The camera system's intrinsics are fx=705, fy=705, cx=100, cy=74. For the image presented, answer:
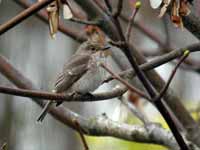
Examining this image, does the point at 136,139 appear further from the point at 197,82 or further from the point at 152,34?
the point at 197,82

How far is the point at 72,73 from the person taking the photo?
151 inches

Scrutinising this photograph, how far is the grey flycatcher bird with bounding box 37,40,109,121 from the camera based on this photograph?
142 inches

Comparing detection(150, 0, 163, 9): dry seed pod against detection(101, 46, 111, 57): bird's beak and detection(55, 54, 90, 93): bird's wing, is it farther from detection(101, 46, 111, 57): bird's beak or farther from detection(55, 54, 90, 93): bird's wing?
detection(55, 54, 90, 93): bird's wing

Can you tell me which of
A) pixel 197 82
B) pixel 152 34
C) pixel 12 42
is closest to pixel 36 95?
Answer: pixel 152 34

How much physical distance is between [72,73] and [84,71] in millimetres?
71

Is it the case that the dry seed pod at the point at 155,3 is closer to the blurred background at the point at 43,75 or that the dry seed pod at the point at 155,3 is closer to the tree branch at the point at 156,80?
the tree branch at the point at 156,80

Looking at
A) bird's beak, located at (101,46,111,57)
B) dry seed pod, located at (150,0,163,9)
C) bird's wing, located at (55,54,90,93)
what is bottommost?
bird's wing, located at (55,54,90,93)

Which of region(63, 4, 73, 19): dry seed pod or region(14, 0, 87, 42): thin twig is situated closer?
region(63, 4, 73, 19): dry seed pod

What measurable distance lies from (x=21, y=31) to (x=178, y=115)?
540 centimetres

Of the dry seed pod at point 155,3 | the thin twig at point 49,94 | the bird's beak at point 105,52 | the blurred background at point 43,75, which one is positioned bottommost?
the blurred background at point 43,75

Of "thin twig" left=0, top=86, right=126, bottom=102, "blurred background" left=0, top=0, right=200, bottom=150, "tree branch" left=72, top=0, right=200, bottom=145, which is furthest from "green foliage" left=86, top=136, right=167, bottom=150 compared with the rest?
"thin twig" left=0, top=86, right=126, bottom=102

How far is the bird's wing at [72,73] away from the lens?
3785 mm

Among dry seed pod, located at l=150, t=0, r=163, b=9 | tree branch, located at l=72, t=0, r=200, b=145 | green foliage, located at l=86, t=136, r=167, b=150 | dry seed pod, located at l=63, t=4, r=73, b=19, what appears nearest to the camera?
dry seed pod, located at l=150, t=0, r=163, b=9

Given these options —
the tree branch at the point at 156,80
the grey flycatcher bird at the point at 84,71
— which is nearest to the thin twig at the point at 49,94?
the tree branch at the point at 156,80
